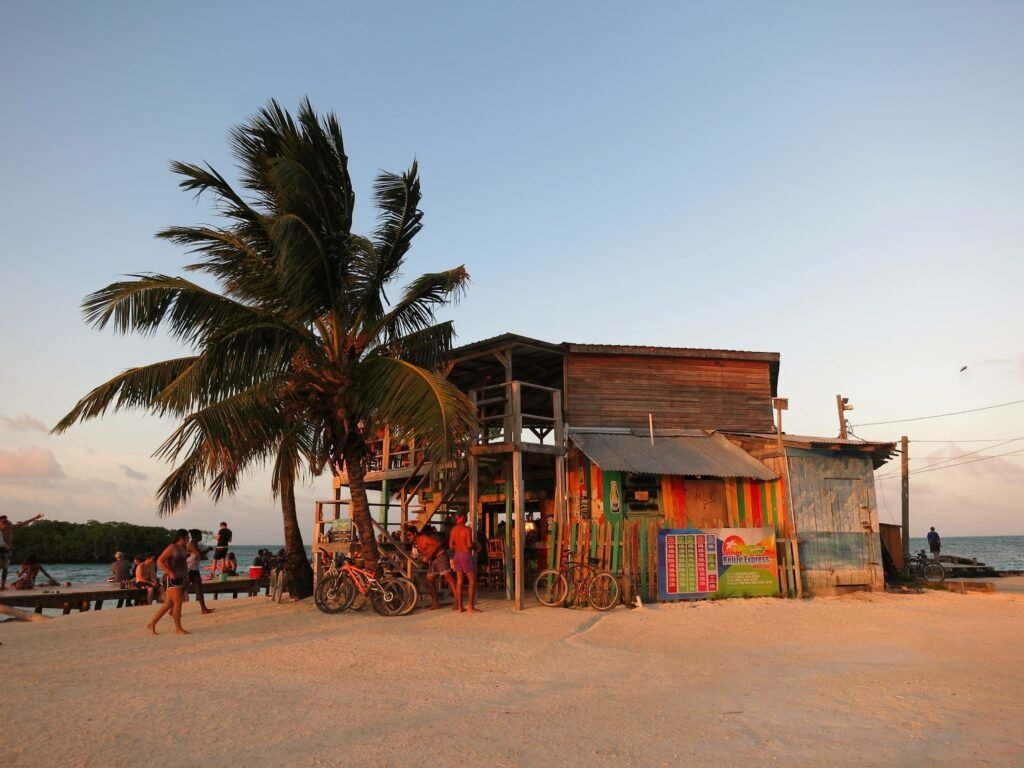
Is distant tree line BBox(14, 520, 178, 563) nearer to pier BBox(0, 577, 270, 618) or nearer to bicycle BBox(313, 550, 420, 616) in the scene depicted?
pier BBox(0, 577, 270, 618)

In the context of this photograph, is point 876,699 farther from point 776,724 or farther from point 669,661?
point 669,661

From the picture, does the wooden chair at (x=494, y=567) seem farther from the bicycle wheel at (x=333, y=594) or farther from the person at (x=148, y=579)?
the person at (x=148, y=579)

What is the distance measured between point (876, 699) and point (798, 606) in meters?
7.36

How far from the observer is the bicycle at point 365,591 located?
12602mm

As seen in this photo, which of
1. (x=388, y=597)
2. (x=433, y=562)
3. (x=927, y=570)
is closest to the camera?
(x=388, y=597)

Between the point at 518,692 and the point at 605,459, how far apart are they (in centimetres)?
775

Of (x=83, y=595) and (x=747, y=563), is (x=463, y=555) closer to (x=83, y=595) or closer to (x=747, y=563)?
(x=747, y=563)

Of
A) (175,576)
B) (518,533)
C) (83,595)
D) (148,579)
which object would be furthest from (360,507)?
(83,595)

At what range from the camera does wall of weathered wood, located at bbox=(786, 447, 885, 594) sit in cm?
1566

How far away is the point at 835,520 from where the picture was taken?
52.6 feet

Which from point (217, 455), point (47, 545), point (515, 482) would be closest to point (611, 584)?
point (515, 482)

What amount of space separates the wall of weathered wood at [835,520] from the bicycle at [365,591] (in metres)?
8.43

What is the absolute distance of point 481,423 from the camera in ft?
52.3

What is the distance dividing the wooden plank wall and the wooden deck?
11664 mm
